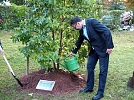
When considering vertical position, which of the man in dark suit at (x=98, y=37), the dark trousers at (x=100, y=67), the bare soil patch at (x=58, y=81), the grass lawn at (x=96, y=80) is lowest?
the grass lawn at (x=96, y=80)

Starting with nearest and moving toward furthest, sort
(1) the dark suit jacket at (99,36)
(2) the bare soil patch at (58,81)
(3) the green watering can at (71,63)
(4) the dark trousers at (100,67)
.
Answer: (1) the dark suit jacket at (99,36) → (4) the dark trousers at (100,67) → (3) the green watering can at (71,63) → (2) the bare soil patch at (58,81)

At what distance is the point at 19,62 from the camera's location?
7.88 m

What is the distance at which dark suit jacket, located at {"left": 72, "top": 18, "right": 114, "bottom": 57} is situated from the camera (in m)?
4.57

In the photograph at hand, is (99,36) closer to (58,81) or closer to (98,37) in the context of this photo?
(98,37)

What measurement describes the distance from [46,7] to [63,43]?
94cm

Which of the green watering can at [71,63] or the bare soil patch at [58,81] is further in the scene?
the bare soil patch at [58,81]

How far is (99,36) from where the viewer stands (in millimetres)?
4730

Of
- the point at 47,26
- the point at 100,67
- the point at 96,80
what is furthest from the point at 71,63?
the point at 96,80

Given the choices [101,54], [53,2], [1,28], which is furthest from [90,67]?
[1,28]

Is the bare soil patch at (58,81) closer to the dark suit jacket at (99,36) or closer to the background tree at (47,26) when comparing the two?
the background tree at (47,26)

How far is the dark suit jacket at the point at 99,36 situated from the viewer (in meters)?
4.57

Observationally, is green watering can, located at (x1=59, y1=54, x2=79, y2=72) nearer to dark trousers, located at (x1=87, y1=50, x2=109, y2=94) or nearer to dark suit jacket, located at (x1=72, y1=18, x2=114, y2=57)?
dark trousers, located at (x1=87, y1=50, x2=109, y2=94)

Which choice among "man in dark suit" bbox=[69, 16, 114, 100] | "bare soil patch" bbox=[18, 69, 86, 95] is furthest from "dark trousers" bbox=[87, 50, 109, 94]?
"bare soil patch" bbox=[18, 69, 86, 95]

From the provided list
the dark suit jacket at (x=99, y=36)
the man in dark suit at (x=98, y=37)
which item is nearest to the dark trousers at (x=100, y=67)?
the man in dark suit at (x=98, y=37)
